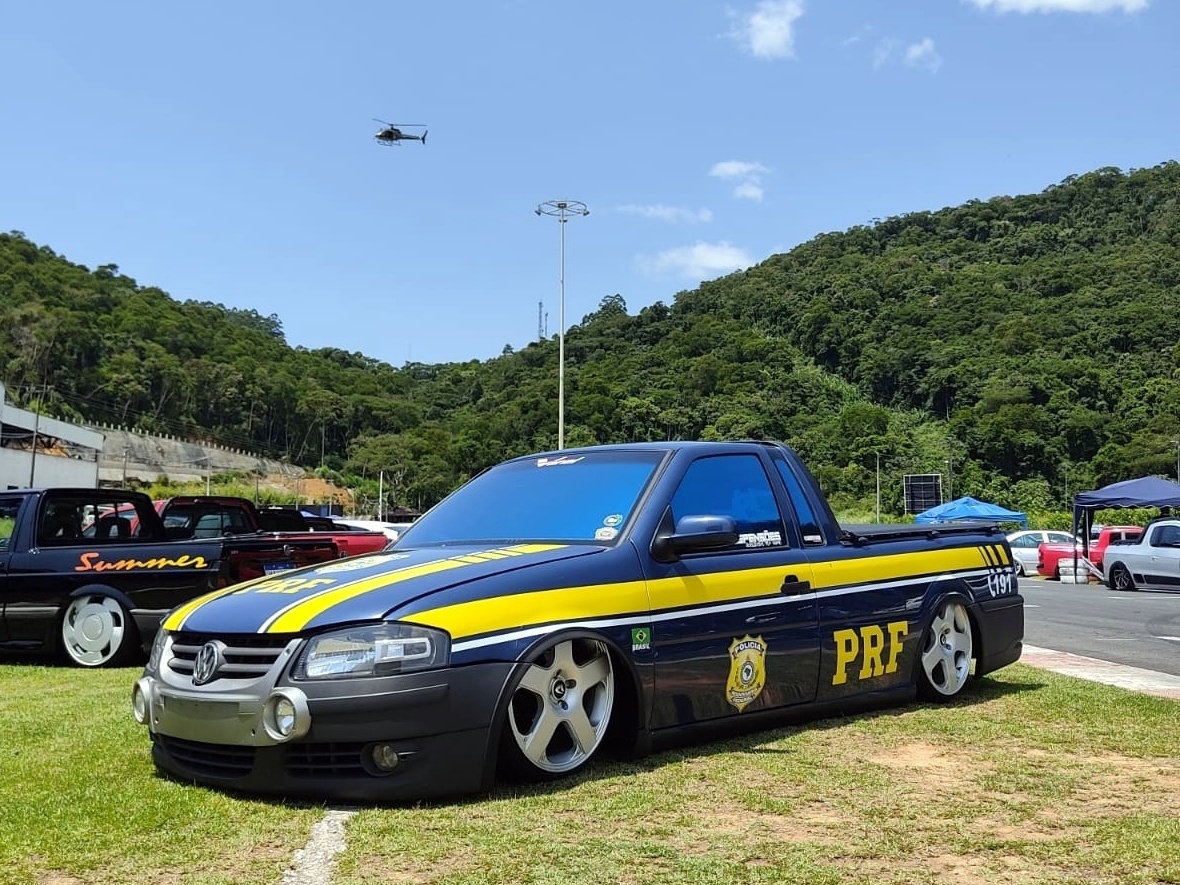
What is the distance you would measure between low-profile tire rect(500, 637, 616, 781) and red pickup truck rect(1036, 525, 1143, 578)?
23763mm

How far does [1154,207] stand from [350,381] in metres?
104

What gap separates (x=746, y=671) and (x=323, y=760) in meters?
2.12

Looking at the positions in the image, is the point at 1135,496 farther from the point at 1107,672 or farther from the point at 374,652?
the point at 374,652

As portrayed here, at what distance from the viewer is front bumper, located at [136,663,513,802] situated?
416cm

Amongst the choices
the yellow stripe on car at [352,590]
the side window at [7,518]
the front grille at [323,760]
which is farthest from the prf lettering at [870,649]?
the side window at [7,518]

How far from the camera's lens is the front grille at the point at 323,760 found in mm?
4215

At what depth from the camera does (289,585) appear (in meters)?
4.88

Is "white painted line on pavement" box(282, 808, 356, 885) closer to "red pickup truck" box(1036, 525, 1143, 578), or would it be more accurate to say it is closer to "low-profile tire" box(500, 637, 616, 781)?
"low-profile tire" box(500, 637, 616, 781)

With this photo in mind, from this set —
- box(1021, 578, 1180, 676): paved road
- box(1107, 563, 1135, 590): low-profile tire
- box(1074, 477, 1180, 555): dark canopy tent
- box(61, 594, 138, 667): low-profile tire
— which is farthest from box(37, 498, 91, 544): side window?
box(1074, 477, 1180, 555): dark canopy tent

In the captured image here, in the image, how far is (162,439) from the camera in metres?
128

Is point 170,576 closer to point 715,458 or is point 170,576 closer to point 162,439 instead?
point 715,458

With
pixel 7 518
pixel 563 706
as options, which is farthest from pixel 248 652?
pixel 7 518

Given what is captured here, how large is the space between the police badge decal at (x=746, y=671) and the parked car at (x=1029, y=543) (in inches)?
1050

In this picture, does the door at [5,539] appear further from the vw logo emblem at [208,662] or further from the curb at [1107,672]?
the curb at [1107,672]
